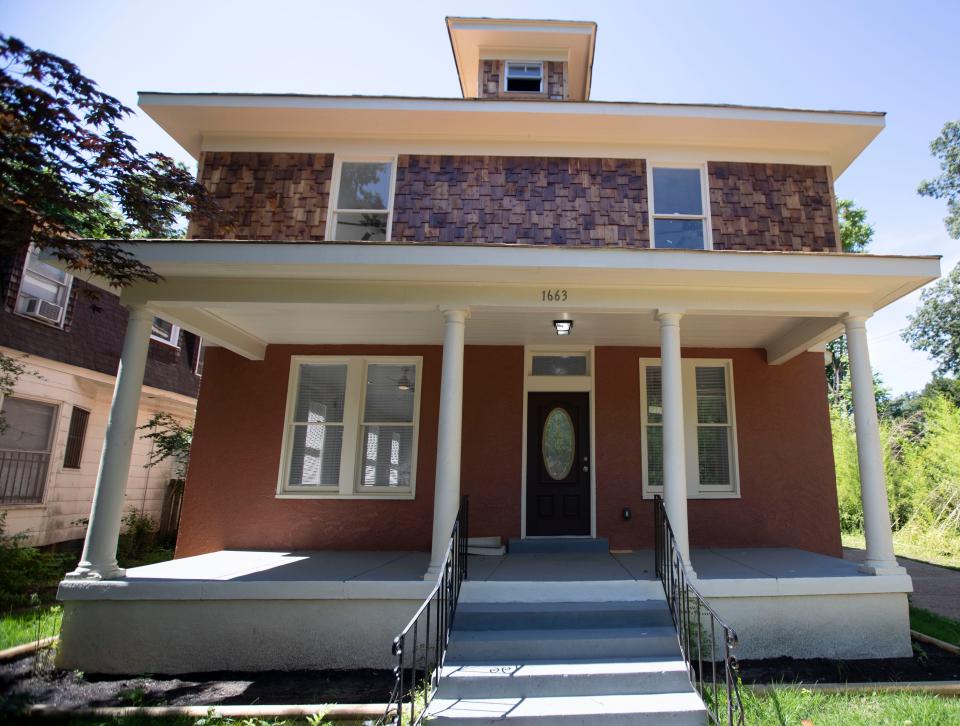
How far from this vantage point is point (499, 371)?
25.8 ft

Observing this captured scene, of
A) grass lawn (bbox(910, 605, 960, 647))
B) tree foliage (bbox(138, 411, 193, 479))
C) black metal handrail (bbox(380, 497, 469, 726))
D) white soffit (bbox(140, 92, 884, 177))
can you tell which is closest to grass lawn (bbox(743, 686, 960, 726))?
grass lawn (bbox(910, 605, 960, 647))

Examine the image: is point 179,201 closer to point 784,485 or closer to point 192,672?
point 192,672

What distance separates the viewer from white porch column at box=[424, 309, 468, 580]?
5184 mm

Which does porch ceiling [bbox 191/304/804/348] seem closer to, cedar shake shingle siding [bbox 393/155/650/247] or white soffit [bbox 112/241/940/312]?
white soffit [bbox 112/241/940/312]

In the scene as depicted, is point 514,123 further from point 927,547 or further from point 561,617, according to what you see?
point 927,547

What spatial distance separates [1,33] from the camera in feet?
14.6

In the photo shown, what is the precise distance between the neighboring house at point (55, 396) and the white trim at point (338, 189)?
428 cm

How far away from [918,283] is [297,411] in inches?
304

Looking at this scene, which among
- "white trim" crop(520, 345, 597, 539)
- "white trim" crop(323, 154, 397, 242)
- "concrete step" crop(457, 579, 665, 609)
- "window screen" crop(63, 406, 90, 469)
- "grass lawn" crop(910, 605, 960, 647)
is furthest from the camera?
"window screen" crop(63, 406, 90, 469)

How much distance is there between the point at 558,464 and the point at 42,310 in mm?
9606

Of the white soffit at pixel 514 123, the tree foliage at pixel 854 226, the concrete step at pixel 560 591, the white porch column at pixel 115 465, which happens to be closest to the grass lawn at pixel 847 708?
the concrete step at pixel 560 591

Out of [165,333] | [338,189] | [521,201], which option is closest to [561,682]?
[521,201]

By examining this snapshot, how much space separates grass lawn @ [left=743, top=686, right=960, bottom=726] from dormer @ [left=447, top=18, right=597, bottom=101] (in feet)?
28.0

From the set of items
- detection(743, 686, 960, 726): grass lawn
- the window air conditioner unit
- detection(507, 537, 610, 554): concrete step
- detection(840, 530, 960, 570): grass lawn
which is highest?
the window air conditioner unit
